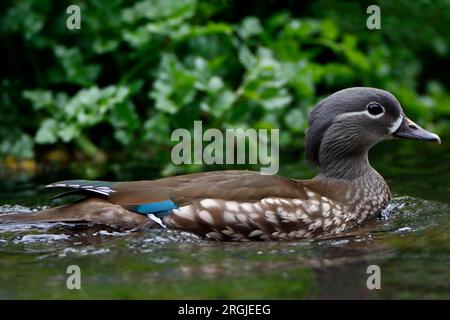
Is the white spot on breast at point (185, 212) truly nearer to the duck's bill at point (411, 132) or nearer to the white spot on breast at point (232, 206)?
the white spot on breast at point (232, 206)

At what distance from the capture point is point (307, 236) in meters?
6.44

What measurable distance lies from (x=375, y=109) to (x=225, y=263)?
6.57 feet

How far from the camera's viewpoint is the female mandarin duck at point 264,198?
20.8 feet

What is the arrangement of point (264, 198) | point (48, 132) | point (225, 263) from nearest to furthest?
point (225, 263) < point (264, 198) < point (48, 132)

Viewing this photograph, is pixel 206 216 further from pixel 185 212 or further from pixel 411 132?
pixel 411 132

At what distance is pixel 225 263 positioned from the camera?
18.8ft

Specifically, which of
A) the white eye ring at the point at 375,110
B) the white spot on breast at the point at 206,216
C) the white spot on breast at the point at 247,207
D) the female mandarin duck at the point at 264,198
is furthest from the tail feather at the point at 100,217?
the white eye ring at the point at 375,110

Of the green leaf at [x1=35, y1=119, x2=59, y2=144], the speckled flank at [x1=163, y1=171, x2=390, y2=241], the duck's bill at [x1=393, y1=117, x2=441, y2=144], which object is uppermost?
the duck's bill at [x1=393, y1=117, x2=441, y2=144]

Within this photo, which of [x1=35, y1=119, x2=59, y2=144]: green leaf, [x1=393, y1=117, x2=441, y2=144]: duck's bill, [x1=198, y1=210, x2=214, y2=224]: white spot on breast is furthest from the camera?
[x1=35, y1=119, x2=59, y2=144]: green leaf

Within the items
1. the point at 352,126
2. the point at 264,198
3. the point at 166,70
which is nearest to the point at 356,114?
the point at 352,126

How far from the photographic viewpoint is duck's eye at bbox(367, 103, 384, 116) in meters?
6.94

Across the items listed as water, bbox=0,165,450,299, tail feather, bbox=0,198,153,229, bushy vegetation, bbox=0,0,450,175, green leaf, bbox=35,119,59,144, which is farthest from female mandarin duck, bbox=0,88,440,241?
green leaf, bbox=35,119,59,144

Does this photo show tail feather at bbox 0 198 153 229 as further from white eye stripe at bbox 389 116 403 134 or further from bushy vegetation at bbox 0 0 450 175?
bushy vegetation at bbox 0 0 450 175
